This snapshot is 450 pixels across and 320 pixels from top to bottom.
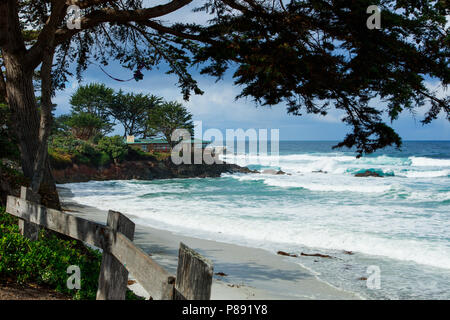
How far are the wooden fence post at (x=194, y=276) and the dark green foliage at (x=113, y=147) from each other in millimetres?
36212

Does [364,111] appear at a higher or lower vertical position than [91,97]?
lower

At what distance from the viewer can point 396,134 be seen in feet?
22.0

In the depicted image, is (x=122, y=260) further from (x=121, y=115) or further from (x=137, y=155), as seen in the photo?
(x=121, y=115)

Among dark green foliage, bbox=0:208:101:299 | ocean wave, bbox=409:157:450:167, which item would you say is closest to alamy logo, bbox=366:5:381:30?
dark green foliage, bbox=0:208:101:299

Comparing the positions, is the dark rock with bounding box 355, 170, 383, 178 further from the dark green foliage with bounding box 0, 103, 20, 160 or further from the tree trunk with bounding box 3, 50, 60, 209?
the tree trunk with bounding box 3, 50, 60, 209

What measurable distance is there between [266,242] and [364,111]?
6.17 metres

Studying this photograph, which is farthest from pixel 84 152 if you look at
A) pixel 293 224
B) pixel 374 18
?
pixel 374 18

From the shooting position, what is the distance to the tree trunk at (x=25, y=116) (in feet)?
25.0

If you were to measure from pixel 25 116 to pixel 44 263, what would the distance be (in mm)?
3538

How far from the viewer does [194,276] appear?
2.13 m

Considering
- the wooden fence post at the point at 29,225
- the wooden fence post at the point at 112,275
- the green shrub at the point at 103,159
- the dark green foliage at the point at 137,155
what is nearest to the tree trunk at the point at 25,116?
the wooden fence post at the point at 29,225
